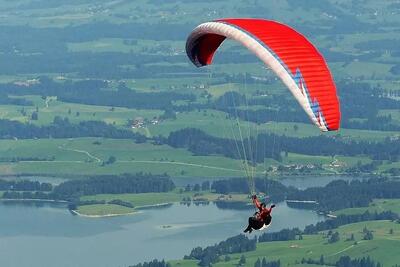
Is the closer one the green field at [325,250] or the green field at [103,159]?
the green field at [325,250]

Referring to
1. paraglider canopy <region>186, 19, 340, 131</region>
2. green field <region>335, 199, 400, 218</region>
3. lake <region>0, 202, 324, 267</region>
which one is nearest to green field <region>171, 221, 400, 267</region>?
lake <region>0, 202, 324, 267</region>

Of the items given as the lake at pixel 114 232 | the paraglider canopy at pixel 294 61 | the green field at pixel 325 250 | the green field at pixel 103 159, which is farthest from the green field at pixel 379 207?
the paraglider canopy at pixel 294 61

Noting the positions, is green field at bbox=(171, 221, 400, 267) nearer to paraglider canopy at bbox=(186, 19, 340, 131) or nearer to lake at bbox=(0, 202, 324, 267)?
lake at bbox=(0, 202, 324, 267)

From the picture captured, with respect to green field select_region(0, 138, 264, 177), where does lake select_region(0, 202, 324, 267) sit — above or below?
below

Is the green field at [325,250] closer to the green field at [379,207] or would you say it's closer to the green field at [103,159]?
the green field at [379,207]

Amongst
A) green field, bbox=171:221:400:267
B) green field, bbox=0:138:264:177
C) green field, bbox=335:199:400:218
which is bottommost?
green field, bbox=171:221:400:267

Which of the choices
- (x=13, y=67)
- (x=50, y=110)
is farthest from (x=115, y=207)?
(x=13, y=67)

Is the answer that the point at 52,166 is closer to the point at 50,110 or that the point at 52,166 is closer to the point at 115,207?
the point at 115,207
